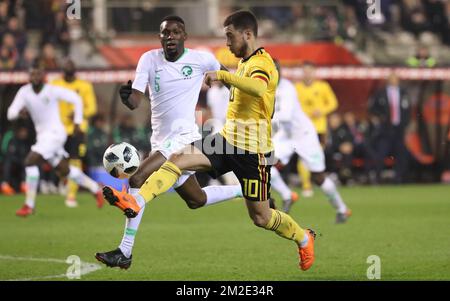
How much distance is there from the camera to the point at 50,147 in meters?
17.5

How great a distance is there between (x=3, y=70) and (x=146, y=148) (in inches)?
127

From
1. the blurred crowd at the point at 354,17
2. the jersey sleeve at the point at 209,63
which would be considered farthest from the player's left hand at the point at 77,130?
the blurred crowd at the point at 354,17

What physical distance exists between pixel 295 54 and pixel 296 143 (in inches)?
358

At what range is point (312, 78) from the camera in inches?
828

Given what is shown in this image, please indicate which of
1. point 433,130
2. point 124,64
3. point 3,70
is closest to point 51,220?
point 3,70

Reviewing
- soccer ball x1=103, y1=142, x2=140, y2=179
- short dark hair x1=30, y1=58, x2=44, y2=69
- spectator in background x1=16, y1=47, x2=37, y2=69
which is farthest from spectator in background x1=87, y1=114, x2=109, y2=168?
soccer ball x1=103, y1=142, x2=140, y2=179

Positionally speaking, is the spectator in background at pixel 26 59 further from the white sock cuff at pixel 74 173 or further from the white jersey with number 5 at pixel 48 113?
the white sock cuff at pixel 74 173

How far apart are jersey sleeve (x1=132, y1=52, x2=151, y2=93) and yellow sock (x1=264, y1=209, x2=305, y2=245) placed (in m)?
1.95

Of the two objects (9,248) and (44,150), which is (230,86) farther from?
(44,150)

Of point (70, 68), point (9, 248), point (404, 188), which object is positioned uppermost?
point (70, 68)

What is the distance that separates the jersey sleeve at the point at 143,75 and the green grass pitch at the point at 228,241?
1817 millimetres

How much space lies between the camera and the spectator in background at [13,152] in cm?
2184

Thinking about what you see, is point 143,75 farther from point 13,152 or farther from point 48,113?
point 13,152

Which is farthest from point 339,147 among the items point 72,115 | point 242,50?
point 242,50
